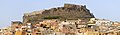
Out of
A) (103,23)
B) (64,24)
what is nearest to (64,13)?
(103,23)

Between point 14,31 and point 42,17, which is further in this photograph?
point 42,17

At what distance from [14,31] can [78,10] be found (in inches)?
665

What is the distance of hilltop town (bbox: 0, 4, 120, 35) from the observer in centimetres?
6012

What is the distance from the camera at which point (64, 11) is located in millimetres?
78750

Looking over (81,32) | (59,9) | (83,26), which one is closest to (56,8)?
(59,9)

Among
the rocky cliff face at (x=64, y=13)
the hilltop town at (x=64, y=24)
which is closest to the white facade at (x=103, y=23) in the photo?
the hilltop town at (x=64, y=24)

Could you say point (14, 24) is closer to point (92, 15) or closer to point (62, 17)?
point (62, 17)

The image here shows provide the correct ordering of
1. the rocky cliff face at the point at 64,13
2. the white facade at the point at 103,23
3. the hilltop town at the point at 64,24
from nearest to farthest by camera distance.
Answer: the hilltop town at the point at 64,24 → the white facade at the point at 103,23 → the rocky cliff face at the point at 64,13

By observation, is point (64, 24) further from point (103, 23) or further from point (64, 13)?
point (64, 13)

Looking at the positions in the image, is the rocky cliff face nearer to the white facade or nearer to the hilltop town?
the hilltop town

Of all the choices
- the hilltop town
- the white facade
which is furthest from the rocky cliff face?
the white facade

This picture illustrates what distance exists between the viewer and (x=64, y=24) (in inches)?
2584

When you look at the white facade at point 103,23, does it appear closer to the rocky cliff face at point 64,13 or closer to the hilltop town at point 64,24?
the hilltop town at point 64,24

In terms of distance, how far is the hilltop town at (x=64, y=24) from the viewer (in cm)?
6012
